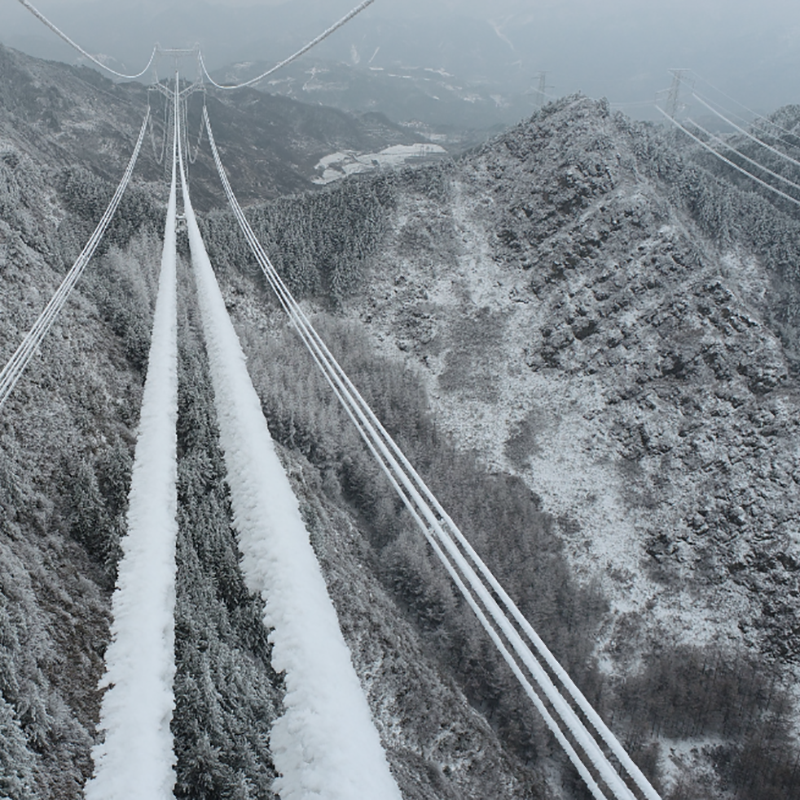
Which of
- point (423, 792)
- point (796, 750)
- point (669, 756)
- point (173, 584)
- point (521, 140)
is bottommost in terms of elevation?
point (669, 756)

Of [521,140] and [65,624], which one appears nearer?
[65,624]

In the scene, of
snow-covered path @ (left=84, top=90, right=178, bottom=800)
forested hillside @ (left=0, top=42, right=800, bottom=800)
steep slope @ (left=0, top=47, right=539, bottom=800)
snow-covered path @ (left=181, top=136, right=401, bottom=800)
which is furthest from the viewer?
forested hillside @ (left=0, top=42, right=800, bottom=800)

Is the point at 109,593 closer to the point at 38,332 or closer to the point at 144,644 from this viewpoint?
the point at 144,644

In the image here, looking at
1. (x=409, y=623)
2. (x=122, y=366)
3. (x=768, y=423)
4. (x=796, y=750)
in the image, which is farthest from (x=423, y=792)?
(x=768, y=423)

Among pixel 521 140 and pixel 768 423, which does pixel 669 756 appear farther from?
Answer: pixel 521 140

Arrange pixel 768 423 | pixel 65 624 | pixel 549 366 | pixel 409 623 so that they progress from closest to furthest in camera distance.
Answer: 1. pixel 65 624
2. pixel 409 623
3. pixel 768 423
4. pixel 549 366

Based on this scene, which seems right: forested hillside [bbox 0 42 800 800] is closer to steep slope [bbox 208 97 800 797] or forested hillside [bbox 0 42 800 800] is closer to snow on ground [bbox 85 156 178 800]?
steep slope [bbox 208 97 800 797]

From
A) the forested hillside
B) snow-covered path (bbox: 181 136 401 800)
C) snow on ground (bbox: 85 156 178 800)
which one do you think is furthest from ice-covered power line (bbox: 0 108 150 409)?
snow-covered path (bbox: 181 136 401 800)
